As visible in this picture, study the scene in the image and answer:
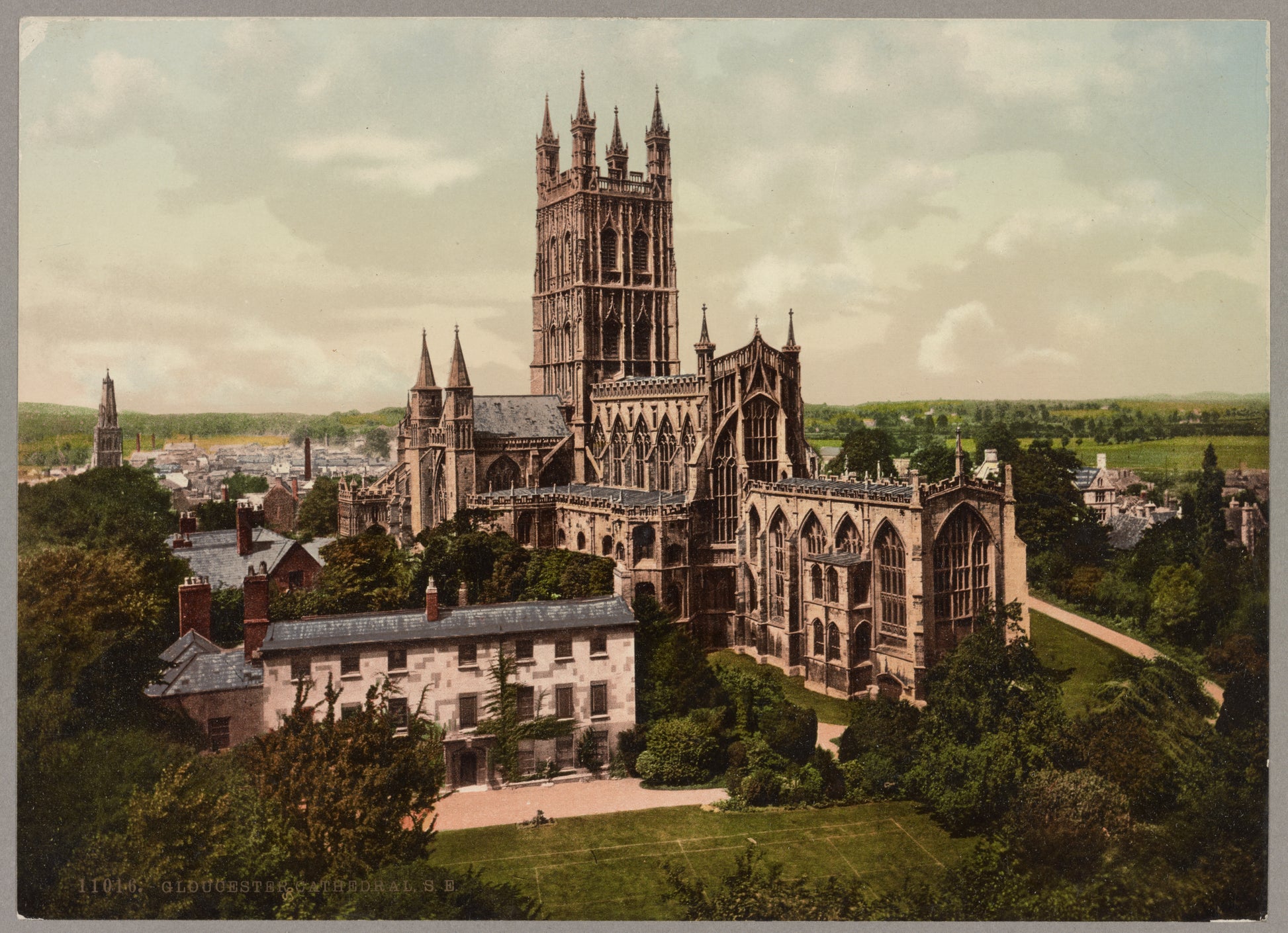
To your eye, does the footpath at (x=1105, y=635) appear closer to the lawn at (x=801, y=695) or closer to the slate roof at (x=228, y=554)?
the lawn at (x=801, y=695)

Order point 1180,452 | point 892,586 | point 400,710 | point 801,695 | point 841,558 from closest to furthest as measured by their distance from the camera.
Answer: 1. point 400,710
2. point 1180,452
3. point 892,586
4. point 801,695
5. point 841,558

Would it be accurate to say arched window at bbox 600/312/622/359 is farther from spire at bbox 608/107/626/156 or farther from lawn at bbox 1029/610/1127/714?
lawn at bbox 1029/610/1127/714

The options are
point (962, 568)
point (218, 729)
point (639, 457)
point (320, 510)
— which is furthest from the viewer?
point (639, 457)

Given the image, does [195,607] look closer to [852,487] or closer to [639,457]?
[852,487]

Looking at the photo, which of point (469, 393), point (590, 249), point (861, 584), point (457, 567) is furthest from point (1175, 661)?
point (590, 249)

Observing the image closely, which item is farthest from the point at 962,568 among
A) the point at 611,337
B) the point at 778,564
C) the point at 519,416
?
the point at 611,337

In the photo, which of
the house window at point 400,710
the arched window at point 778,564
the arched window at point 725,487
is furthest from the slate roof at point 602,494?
the house window at point 400,710

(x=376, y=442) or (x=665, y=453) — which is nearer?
(x=376, y=442)
